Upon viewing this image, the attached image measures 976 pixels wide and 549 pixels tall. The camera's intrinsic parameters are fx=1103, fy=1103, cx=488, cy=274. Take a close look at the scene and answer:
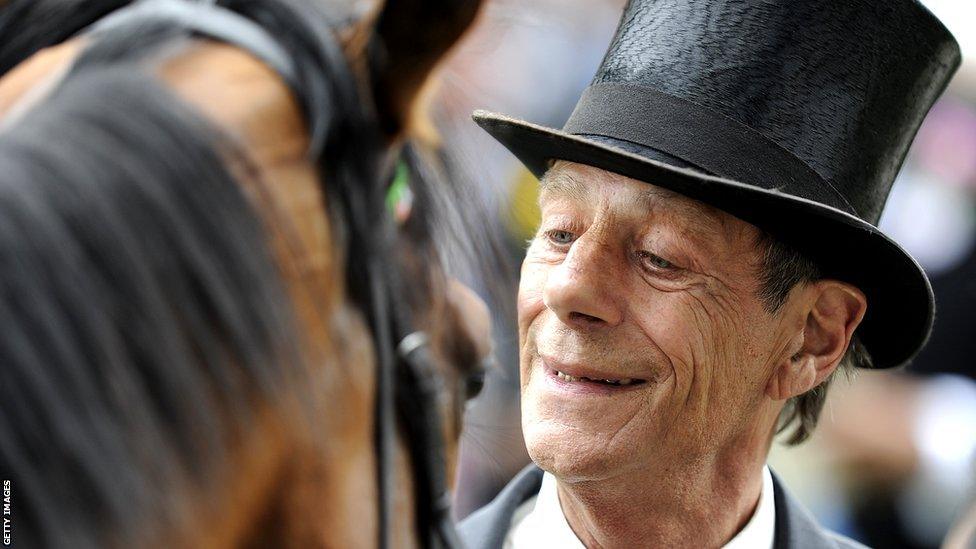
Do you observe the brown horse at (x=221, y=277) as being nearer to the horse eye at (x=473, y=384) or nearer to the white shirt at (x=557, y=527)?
the horse eye at (x=473, y=384)

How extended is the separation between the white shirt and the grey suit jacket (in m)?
0.02

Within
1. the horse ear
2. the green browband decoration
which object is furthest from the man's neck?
the horse ear

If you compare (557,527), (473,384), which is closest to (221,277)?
(473,384)

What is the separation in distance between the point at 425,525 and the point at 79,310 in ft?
1.70

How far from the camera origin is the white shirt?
217cm

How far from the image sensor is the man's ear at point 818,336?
213cm

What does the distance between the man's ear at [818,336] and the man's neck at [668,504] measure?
0.16 m

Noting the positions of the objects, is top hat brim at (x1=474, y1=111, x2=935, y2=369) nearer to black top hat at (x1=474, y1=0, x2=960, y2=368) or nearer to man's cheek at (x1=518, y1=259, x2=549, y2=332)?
black top hat at (x1=474, y1=0, x2=960, y2=368)

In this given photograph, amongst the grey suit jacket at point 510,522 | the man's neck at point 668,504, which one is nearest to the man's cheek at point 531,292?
the man's neck at point 668,504

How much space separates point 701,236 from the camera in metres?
1.98

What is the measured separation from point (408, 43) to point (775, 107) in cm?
102

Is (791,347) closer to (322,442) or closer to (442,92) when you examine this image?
(442,92)

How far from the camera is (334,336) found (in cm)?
107

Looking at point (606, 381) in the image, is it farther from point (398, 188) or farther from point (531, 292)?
point (398, 188)
